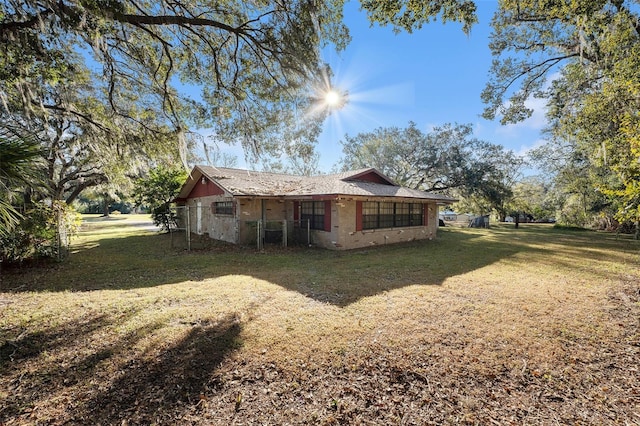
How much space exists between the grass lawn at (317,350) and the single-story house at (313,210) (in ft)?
15.3

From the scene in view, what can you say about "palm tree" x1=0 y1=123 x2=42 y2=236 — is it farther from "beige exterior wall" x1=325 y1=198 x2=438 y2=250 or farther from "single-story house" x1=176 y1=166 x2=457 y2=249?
"beige exterior wall" x1=325 y1=198 x2=438 y2=250

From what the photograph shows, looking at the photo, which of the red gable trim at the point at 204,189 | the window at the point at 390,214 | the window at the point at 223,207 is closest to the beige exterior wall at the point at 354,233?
the window at the point at 390,214

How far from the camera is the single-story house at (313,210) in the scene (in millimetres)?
11547

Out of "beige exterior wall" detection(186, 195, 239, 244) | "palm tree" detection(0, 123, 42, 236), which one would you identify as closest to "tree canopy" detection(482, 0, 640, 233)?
"palm tree" detection(0, 123, 42, 236)

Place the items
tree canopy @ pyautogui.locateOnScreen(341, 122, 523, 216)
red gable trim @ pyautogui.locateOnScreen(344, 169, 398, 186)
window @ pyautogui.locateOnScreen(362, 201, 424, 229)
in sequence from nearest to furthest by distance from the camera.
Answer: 1. window @ pyautogui.locateOnScreen(362, 201, 424, 229)
2. red gable trim @ pyautogui.locateOnScreen(344, 169, 398, 186)
3. tree canopy @ pyautogui.locateOnScreen(341, 122, 523, 216)

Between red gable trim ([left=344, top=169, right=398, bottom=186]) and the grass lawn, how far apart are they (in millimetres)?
8186

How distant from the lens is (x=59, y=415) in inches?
97.8

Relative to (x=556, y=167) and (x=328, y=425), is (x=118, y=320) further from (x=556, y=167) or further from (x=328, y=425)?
(x=556, y=167)

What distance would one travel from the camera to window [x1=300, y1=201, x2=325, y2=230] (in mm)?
12317

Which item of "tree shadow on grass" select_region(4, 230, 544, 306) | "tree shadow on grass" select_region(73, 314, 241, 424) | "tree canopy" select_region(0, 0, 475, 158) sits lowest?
"tree shadow on grass" select_region(73, 314, 241, 424)

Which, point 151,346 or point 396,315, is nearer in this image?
point 151,346

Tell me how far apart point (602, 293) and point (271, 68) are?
9.89m

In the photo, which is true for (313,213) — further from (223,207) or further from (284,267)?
(223,207)

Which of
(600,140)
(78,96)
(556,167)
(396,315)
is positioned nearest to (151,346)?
(396,315)
